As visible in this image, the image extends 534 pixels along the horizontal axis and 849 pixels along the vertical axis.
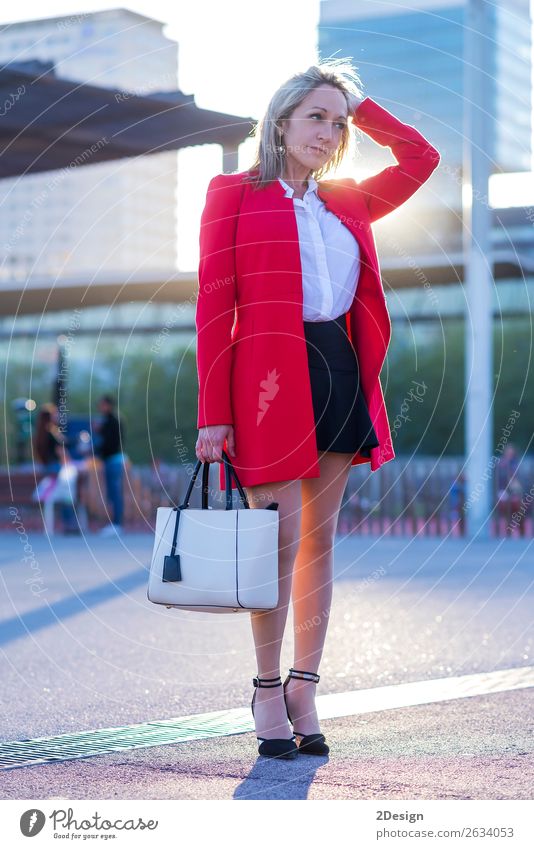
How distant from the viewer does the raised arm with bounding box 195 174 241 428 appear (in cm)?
416

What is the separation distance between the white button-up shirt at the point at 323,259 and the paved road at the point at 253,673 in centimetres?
135

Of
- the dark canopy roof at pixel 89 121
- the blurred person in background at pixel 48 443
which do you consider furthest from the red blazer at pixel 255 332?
the blurred person in background at pixel 48 443

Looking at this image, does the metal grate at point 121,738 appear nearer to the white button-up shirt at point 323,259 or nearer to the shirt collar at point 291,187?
the white button-up shirt at point 323,259

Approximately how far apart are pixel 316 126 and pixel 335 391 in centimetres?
80

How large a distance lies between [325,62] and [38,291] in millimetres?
31303

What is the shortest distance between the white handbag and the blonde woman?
8.5 inches

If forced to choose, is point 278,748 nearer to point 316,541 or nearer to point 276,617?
point 276,617

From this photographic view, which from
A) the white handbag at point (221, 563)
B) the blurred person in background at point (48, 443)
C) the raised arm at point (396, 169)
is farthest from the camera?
the blurred person in background at point (48, 443)

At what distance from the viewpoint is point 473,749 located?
13.8ft

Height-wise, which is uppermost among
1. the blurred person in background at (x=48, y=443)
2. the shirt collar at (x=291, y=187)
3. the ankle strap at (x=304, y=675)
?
the shirt collar at (x=291, y=187)

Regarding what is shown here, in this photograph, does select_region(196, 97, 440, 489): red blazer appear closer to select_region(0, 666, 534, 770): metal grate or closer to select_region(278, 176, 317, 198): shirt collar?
select_region(278, 176, 317, 198): shirt collar

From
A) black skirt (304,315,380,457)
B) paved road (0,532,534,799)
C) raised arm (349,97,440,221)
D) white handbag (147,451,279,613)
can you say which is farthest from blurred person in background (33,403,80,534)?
white handbag (147,451,279,613)

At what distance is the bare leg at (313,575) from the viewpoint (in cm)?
428

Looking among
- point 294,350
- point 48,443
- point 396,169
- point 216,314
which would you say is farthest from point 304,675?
point 48,443
